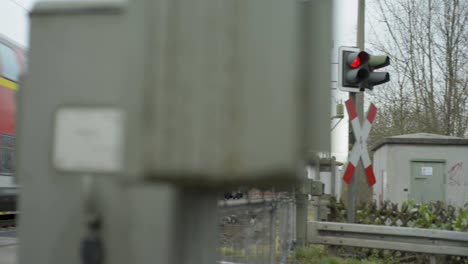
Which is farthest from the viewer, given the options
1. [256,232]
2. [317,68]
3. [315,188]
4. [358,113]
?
[358,113]

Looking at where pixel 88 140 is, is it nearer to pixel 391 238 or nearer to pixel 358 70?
A: pixel 391 238

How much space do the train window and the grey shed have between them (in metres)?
10.4

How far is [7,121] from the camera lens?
9.63 m

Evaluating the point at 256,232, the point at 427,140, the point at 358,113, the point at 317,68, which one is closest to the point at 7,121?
the point at 358,113

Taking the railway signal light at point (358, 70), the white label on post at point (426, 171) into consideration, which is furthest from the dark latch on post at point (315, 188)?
the white label on post at point (426, 171)

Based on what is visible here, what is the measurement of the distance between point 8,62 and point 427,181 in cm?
1129

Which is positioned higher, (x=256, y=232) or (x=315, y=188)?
(x=315, y=188)

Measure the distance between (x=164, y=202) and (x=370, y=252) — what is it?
712 centimetres

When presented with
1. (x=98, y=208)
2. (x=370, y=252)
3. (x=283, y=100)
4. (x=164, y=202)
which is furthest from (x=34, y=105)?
(x=370, y=252)

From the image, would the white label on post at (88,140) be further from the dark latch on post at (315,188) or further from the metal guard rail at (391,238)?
the dark latch on post at (315,188)

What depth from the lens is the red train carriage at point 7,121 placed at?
365 inches

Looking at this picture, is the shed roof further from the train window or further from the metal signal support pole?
the train window

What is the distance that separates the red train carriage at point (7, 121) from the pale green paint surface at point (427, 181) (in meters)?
10.4

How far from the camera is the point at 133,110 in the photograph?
1104 mm
